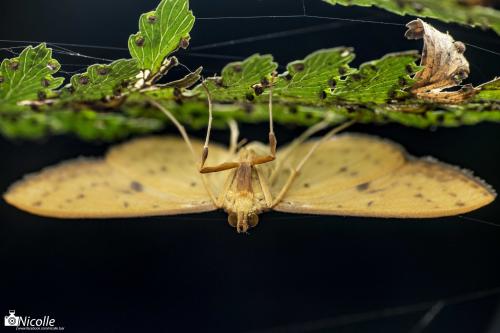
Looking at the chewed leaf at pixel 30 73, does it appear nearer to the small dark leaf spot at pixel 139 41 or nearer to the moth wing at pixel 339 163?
the small dark leaf spot at pixel 139 41

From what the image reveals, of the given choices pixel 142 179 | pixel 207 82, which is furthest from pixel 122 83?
pixel 142 179

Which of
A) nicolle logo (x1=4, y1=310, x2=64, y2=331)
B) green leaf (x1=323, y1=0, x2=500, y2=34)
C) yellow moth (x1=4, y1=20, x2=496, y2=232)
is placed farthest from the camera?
nicolle logo (x1=4, y1=310, x2=64, y2=331)

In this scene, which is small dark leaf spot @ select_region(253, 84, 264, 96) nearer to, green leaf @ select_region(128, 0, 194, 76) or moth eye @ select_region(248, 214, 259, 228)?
green leaf @ select_region(128, 0, 194, 76)

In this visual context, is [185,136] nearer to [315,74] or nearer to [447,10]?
[315,74]

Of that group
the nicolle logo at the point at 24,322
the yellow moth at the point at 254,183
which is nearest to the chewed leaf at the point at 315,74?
the yellow moth at the point at 254,183

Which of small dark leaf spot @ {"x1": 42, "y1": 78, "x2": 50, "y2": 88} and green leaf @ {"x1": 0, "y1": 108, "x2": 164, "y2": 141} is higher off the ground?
small dark leaf spot @ {"x1": 42, "y1": 78, "x2": 50, "y2": 88}

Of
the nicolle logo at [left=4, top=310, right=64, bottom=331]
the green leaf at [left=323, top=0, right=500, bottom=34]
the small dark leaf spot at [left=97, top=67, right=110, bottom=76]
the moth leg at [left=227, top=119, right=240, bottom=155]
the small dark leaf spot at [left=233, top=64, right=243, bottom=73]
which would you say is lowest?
the nicolle logo at [left=4, top=310, right=64, bottom=331]

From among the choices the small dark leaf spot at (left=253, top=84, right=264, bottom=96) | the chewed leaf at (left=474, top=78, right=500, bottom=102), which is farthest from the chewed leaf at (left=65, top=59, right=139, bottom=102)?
the chewed leaf at (left=474, top=78, right=500, bottom=102)

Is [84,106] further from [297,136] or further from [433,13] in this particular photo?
[433,13]
